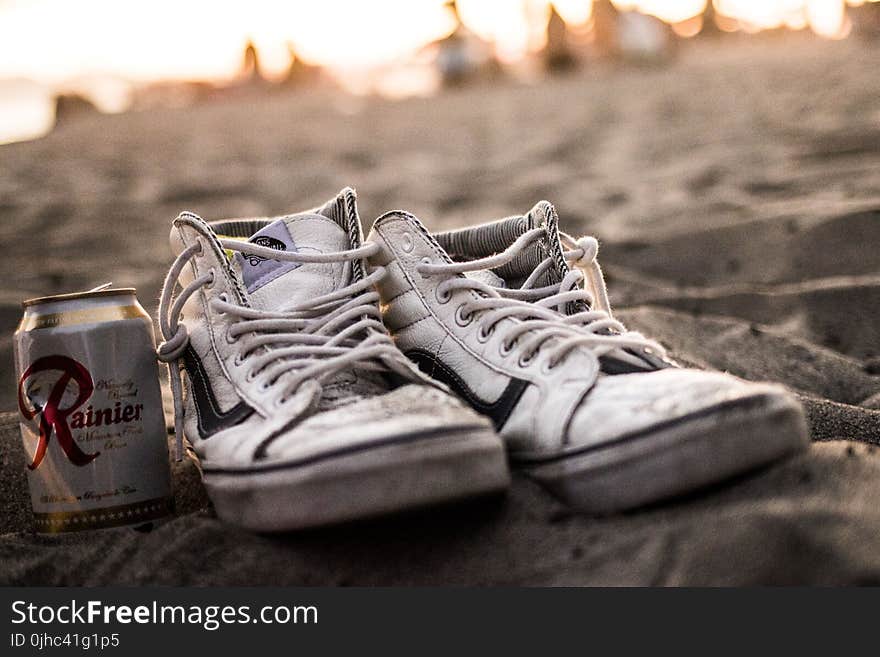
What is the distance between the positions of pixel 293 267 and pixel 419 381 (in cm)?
30

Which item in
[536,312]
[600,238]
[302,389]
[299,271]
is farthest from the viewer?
[600,238]

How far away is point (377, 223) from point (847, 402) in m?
1.09

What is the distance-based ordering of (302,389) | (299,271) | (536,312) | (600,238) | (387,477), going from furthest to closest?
(600,238) → (299,271) → (536,312) → (302,389) → (387,477)

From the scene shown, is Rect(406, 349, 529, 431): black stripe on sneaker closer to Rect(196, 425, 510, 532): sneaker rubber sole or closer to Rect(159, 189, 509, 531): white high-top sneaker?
Rect(159, 189, 509, 531): white high-top sneaker

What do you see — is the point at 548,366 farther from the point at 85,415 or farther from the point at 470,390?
the point at 85,415

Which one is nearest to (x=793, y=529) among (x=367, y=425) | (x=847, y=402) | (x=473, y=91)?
(x=367, y=425)

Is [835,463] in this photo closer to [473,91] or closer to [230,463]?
[230,463]

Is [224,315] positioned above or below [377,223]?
below

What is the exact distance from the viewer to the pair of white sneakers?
1.06 metres

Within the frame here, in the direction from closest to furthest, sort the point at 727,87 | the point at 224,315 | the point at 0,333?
the point at 224,315 → the point at 0,333 → the point at 727,87

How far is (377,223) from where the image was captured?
1.47 metres

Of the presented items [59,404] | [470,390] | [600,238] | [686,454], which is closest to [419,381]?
[470,390]

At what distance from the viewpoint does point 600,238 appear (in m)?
3.46

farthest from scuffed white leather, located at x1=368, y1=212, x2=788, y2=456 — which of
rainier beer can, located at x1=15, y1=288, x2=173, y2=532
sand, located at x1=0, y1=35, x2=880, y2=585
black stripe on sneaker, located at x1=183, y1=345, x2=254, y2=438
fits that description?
rainier beer can, located at x1=15, y1=288, x2=173, y2=532
